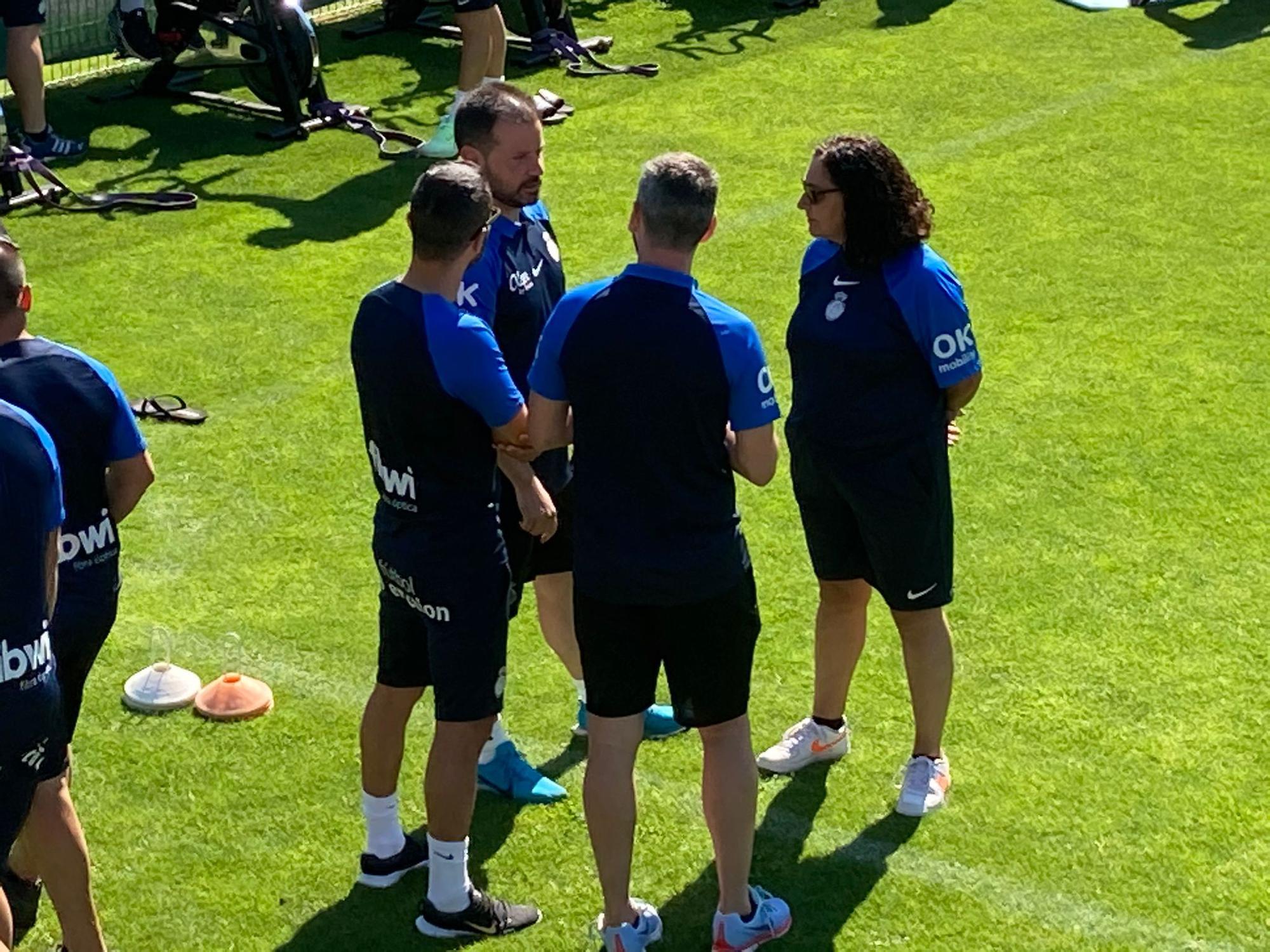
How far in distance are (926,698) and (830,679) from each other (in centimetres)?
32

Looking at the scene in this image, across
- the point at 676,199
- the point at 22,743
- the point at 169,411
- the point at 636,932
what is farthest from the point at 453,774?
the point at 169,411

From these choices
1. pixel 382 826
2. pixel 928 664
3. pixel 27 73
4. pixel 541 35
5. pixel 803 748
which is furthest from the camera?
pixel 541 35

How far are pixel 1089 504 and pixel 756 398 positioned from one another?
3.16m

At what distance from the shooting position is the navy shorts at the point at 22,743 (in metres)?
3.67

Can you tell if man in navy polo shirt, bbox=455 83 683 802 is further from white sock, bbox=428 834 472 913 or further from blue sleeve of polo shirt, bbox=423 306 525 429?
white sock, bbox=428 834 472 913

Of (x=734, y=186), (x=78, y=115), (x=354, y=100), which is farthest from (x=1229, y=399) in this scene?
(x=78, y=115)

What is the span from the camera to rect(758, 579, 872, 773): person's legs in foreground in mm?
5230

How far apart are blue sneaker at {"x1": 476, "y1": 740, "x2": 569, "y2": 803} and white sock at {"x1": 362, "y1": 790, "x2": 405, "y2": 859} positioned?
0.44 m

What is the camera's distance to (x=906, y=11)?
14.0m

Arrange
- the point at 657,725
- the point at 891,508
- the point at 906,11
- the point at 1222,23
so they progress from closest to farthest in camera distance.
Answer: the point at 891,508 < the point at 657,725 < the point at 1222,23 < the point at 906,11

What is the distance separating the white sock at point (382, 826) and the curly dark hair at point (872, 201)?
182cm

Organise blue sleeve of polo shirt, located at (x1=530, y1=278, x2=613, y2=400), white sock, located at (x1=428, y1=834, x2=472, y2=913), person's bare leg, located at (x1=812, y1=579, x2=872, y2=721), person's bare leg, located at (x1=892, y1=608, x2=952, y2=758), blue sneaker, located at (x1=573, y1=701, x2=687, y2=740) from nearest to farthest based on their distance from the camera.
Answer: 1. blue sleeve of polo shirt, located at (x1=530, y1=278, x2=613, y2=400)
2. white sock, located at (x1=428, y1=834, x2=472, y2=913)
3. person's bare leg, located at (x1=892, y1=608, x2=952, y2=758)
4. person's bare leg, located at (x1=812, y1=579, x2=872, y2=721)
5. blue sneaker, located at (x1=573, y1=701, x2=687, y2=740)

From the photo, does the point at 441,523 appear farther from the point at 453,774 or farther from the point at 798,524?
the point at 798,524

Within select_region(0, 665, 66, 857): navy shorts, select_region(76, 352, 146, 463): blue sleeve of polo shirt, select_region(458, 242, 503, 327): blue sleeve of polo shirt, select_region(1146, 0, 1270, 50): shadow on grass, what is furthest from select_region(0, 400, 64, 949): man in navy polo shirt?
select_region(1146, 0, 1270, 50): shadow on grass
